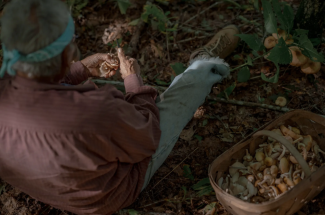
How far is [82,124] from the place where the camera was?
1635 mm

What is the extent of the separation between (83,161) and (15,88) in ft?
1.78

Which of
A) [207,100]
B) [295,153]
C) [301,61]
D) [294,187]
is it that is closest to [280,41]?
[301,61]

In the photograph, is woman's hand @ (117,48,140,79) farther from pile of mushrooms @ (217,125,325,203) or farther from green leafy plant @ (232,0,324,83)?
pile of mushrooms @ (217,125,325,203)

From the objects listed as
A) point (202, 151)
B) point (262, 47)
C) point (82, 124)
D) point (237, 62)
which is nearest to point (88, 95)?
point (82, 124)

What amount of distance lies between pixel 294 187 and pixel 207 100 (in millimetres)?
1393

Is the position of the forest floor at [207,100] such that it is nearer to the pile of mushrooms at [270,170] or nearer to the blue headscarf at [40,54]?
the pile of mushrooms at [270,170]

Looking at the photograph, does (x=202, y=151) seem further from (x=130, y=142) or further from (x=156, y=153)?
(x=130, y=142)

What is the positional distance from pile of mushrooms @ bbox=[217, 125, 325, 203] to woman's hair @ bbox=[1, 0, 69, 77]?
65.1 inches

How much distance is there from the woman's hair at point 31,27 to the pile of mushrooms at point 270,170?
1.65 m

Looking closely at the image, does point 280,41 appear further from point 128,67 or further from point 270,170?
point 128,67

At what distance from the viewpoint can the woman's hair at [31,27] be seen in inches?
60.2

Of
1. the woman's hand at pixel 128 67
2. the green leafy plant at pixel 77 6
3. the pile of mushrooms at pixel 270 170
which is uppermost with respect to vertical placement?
the woman's hand at pixel 128 67

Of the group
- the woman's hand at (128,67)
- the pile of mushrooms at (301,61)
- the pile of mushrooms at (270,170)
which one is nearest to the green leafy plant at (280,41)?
the pile of mushrooms at (301,61)

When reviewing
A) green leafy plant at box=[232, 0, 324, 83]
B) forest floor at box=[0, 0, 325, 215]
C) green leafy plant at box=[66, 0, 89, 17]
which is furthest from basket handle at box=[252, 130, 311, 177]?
green leafy plant at box=[66, 0, 89, 17]
